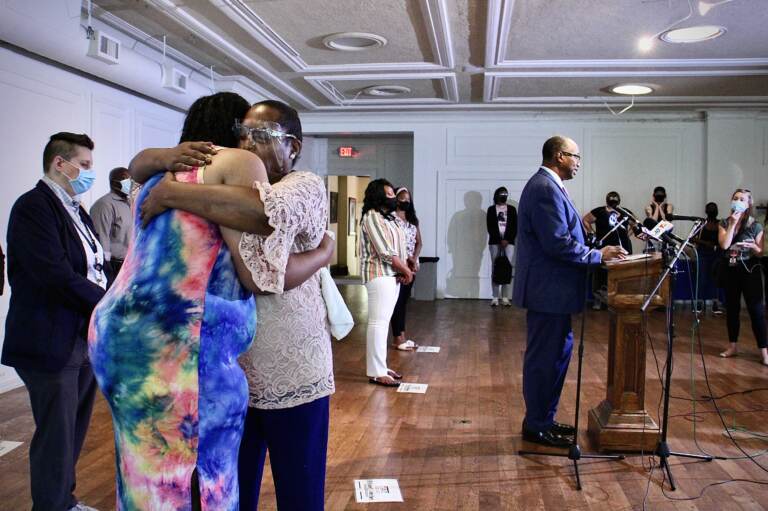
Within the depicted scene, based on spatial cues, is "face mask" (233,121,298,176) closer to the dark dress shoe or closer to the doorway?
the dark dress shoe

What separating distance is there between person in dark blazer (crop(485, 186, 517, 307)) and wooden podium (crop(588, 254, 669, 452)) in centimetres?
608

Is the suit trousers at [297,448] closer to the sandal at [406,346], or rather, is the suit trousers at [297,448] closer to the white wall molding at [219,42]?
the sandal at [406,346]

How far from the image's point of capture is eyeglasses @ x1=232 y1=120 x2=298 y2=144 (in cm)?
140

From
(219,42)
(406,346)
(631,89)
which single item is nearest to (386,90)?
(219,42)

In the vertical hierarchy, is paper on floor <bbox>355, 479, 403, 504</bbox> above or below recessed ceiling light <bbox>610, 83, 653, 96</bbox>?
below

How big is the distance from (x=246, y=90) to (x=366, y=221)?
456 centimetres

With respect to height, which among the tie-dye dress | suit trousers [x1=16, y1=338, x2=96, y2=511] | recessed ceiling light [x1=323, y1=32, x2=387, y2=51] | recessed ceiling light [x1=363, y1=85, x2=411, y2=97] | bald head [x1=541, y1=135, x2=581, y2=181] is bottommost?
suit trousers [x1=16, y1=338, x2=96, y2=511]

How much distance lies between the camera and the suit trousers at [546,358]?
10.6 feet

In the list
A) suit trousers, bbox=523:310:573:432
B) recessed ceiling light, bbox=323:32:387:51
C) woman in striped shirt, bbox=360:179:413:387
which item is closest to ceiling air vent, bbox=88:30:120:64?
recessed ceiling light, bbox=323:32:387:51

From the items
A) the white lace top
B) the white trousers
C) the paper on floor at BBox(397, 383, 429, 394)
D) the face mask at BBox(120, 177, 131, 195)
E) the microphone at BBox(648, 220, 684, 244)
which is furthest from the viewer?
the paper on floor at BBox(397, 383, 429, 394)

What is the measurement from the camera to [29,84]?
191 inches

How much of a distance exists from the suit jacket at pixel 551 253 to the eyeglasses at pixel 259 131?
2.02 meters

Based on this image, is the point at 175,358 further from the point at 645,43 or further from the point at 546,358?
the point at 645,43

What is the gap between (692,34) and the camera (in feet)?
19.3
